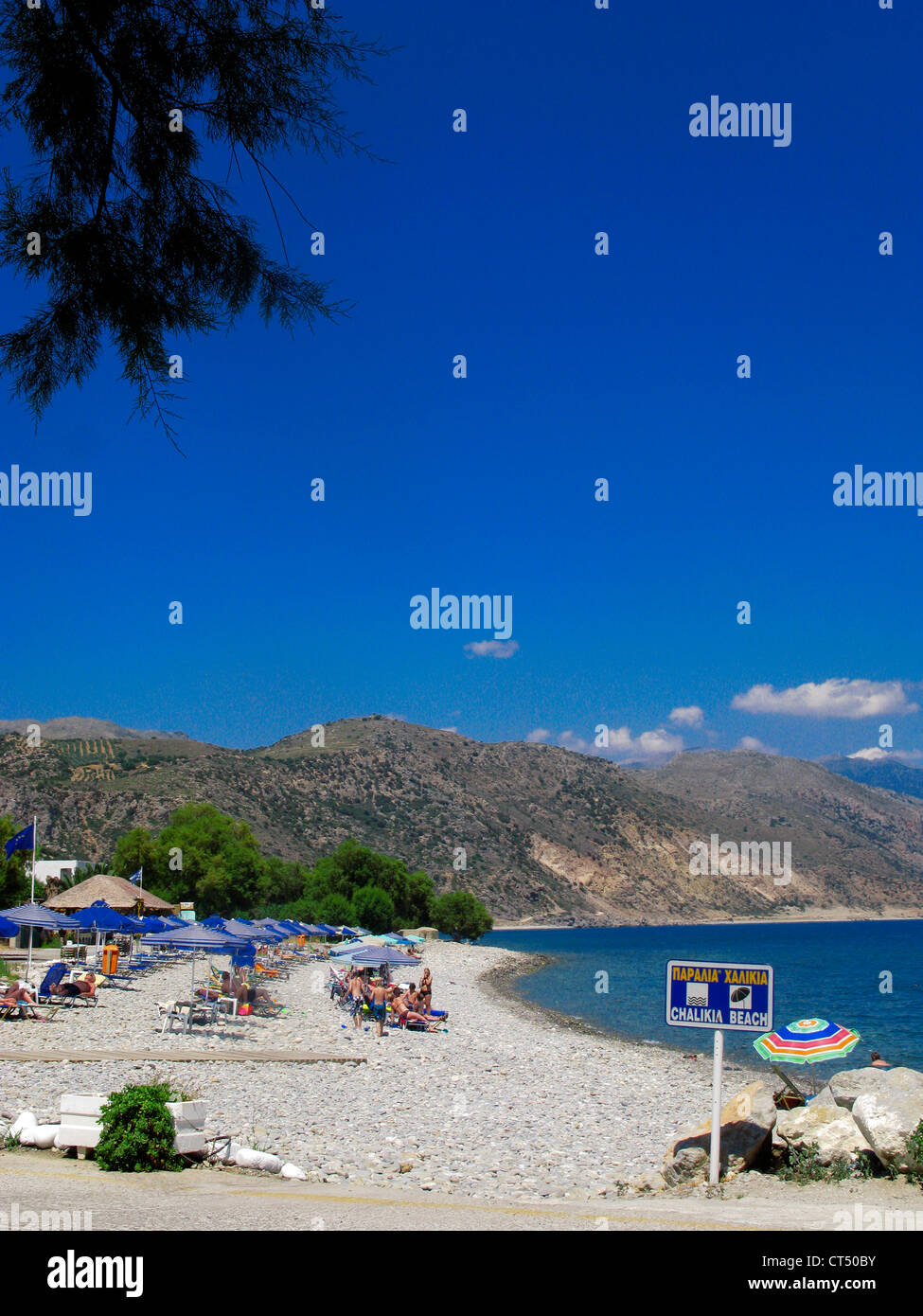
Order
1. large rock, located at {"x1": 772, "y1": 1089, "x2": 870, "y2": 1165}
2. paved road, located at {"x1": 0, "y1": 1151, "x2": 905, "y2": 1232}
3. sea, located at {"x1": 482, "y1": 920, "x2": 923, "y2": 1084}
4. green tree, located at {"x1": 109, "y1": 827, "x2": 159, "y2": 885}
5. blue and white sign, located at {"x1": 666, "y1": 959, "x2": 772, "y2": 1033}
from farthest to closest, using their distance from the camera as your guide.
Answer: green tree, located at {"x1": 109, "y1": 827, "x2": 159, "y2": 885} < sea, located at {"x1": 482, "y1": 920, "x2": 923, "y2": 1084} < large rock, located at {"x1": 772, "y1": 1089, "x2": 870, "y2": 1165} < blue and white sign, located at {"x1": 666, "y1": 959, "x2": 772, "y2": 1033} < paved road, located at {"x1": 0, "y1": 1151, "x2": 905, "y2": 1232}

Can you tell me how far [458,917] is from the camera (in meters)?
92.3

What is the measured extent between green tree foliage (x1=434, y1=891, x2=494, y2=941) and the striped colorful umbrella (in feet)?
260

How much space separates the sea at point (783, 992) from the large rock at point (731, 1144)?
11.9 ft

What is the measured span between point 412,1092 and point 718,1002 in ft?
33.5

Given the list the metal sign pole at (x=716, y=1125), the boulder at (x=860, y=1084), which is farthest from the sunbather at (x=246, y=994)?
the metal sign pole at (x=716, y=1125)

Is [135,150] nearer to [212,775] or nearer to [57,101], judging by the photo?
[57,101]

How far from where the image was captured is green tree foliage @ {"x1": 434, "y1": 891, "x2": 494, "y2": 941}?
303 ft

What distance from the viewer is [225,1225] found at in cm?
599

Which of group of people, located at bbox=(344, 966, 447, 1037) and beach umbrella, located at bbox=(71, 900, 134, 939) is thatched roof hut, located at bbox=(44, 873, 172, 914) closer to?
beach umbrella, located at bbox=(71, 900, 134, 939)

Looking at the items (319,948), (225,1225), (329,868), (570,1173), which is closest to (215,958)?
(319,948)

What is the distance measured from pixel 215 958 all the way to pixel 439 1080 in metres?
35.9

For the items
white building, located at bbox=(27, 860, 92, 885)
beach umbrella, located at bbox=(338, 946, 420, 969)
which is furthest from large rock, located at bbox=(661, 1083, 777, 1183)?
white building, located at bbox=(27, 860, 92, 885)

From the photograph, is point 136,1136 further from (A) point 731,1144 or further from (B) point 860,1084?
(B) point 860,1084

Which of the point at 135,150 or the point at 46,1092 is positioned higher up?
the point at 135,150
